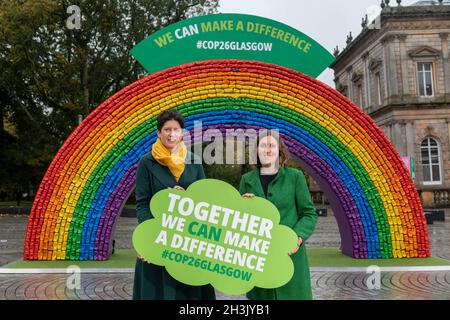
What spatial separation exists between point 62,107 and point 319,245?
57.2ft

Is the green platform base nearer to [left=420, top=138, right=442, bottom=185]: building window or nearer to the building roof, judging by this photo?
[left=420, top=138, right=442, bottom=185]: building window

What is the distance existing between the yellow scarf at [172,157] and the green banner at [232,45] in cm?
513

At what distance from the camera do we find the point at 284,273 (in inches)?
133

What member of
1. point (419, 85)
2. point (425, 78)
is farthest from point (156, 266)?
point (425, 78)

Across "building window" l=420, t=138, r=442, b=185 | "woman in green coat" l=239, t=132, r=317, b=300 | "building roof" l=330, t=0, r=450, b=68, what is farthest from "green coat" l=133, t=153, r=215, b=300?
"building roof" l=330, t=0, r=450, b=68

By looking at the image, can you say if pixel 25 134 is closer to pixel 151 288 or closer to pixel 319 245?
pixel 319 245

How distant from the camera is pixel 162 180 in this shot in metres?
3.71

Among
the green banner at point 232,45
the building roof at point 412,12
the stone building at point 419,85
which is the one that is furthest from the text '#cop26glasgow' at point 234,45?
the building roof at point 412,12

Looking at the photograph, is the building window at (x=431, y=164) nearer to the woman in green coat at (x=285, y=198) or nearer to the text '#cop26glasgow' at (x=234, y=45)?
the text '#cop26glasgow' at (x=234, y=45)

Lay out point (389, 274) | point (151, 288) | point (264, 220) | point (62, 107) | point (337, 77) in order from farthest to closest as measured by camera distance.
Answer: point (337, 77) < point (62, 107) < point (389, 274) < point (151, 288) < point (264, 220)

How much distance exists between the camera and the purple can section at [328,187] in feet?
28.9

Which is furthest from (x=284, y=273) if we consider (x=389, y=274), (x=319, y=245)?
(x=319, y=245)

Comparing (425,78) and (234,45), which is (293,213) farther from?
(425,78)

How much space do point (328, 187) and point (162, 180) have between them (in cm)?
610
